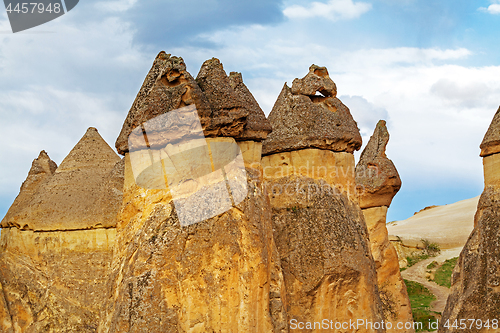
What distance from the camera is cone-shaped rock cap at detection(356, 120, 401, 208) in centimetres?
1175

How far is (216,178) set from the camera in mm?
5852

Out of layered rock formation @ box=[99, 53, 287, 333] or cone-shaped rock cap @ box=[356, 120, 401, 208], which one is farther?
cone-shaped rock cap @ box=[356, 120, 401, 208]

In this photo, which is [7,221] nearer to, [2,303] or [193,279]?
[2,303]

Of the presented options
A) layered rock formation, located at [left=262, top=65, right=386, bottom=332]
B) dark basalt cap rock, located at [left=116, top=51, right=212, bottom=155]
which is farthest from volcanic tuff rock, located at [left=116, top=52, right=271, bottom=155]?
layered rock formation, located at [left=262, top=65, right=386, bottom=332]

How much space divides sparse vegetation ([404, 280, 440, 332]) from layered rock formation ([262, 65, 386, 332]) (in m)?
6.76

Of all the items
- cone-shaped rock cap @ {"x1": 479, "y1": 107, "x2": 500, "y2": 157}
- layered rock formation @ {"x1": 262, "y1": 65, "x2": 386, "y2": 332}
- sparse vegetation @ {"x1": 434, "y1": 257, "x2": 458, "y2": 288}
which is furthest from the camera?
sparse vegetation @ {"x1": 434, "y1": 257, "x2": 458, "y2": 288}

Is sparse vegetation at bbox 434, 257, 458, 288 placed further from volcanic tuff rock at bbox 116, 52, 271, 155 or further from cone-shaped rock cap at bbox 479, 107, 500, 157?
volcanic tuff rock at bbox 116, 52, 271, 155

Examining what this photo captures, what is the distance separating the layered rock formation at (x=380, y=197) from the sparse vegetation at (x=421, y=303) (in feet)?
9.70

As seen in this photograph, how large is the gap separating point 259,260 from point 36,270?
5544 millimetres

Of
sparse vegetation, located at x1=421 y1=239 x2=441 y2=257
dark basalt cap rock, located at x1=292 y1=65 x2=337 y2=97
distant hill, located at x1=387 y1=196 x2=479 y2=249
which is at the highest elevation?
dark basalt cap rock, located at x1=292 y1=65 x2=337 y2=97

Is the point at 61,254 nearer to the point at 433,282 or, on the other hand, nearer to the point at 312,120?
the point at 312,120

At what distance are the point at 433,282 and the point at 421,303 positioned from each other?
365 centimetres

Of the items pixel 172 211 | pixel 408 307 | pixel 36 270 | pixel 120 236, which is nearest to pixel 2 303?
pixel 36 270

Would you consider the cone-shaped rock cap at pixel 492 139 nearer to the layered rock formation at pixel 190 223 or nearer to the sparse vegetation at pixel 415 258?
the layered rock formation at pixel 190 223
